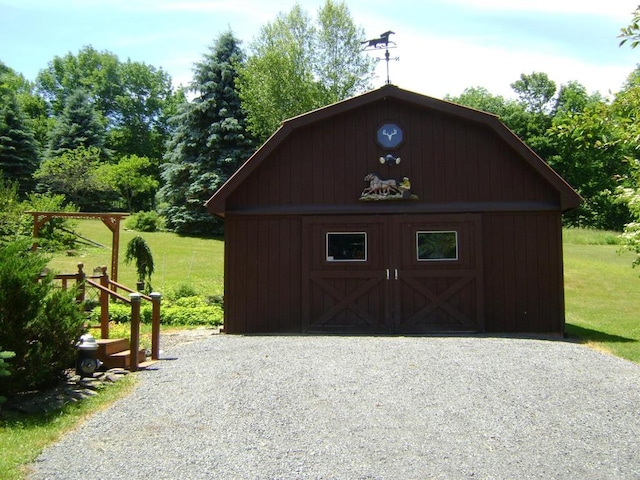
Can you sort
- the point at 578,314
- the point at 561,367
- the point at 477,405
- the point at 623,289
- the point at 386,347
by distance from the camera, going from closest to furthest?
the point at 477,405, the point at 561,367, the point at 386,347, the point at 578,314, the point at 623,289

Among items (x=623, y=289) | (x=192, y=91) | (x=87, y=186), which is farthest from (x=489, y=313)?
(x=87, y=186)

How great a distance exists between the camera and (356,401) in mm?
6625

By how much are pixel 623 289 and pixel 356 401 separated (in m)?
16.4

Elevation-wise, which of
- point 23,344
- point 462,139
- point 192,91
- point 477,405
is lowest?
point 477,405

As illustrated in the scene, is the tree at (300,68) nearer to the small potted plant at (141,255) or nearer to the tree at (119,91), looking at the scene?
the small potted plant at (141,255)

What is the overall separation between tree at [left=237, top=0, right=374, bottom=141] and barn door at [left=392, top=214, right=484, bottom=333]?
64.7 ft

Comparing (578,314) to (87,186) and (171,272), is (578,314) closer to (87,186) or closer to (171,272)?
(171,272)

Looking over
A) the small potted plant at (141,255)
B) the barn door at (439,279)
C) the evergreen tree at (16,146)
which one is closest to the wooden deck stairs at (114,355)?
the barn door at (439,279)

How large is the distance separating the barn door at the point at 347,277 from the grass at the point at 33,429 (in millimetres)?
5511

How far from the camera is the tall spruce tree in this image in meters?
32.8

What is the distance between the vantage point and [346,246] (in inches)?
493

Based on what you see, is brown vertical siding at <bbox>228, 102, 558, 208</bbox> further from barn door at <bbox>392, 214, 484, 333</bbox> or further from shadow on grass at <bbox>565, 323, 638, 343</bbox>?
shadow on grass at <bbox>565, 323, 638, 343</bbox>

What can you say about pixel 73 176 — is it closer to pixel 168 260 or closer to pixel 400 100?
pixel 168 260

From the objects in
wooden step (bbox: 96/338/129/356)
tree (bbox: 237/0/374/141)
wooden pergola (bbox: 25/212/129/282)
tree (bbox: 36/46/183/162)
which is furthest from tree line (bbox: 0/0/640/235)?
wooden step (bbox: 96/338/129/356)
